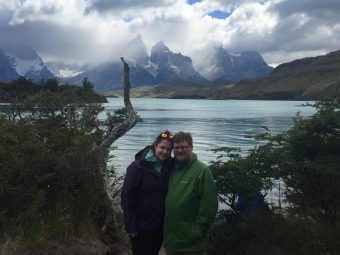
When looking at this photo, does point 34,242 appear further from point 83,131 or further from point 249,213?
point 249,213

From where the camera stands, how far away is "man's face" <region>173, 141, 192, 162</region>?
5.59m

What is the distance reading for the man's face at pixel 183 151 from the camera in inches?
220

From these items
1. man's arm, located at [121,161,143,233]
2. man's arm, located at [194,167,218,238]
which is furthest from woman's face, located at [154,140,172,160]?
man's arm, located at [194,167,218,238]

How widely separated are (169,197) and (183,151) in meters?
0.59

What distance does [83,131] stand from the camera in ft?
32.4

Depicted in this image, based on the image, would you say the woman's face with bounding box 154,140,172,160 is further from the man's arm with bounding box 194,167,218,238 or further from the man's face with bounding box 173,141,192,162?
the man's arm with bounding box 194,167,218,238

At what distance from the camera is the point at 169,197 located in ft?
18.4

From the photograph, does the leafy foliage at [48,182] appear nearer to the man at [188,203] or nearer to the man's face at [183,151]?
the man at [188,203]

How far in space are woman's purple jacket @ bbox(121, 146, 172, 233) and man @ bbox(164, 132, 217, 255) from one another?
10 centimetres

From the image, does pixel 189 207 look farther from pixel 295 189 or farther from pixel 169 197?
pixel 295 189

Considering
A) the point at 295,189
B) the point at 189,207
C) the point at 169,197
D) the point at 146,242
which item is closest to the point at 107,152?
the point at 295,189

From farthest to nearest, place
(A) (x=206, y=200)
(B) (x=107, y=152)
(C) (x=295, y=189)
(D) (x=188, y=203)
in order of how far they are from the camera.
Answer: (B) (x=107, y=152) < (C) (x=295, y=189) < (D) (x=188, y=203) < (A) (x=206, y=200)

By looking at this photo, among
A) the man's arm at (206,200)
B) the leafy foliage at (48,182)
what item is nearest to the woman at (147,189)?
the man's arm at (206,200)

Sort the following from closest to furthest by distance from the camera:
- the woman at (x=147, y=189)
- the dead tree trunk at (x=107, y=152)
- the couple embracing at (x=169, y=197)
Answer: the couple embracing at (x=169, y=197), the woman at (x=147, y=189), the dead tree trunk at (x=107, y=152)
